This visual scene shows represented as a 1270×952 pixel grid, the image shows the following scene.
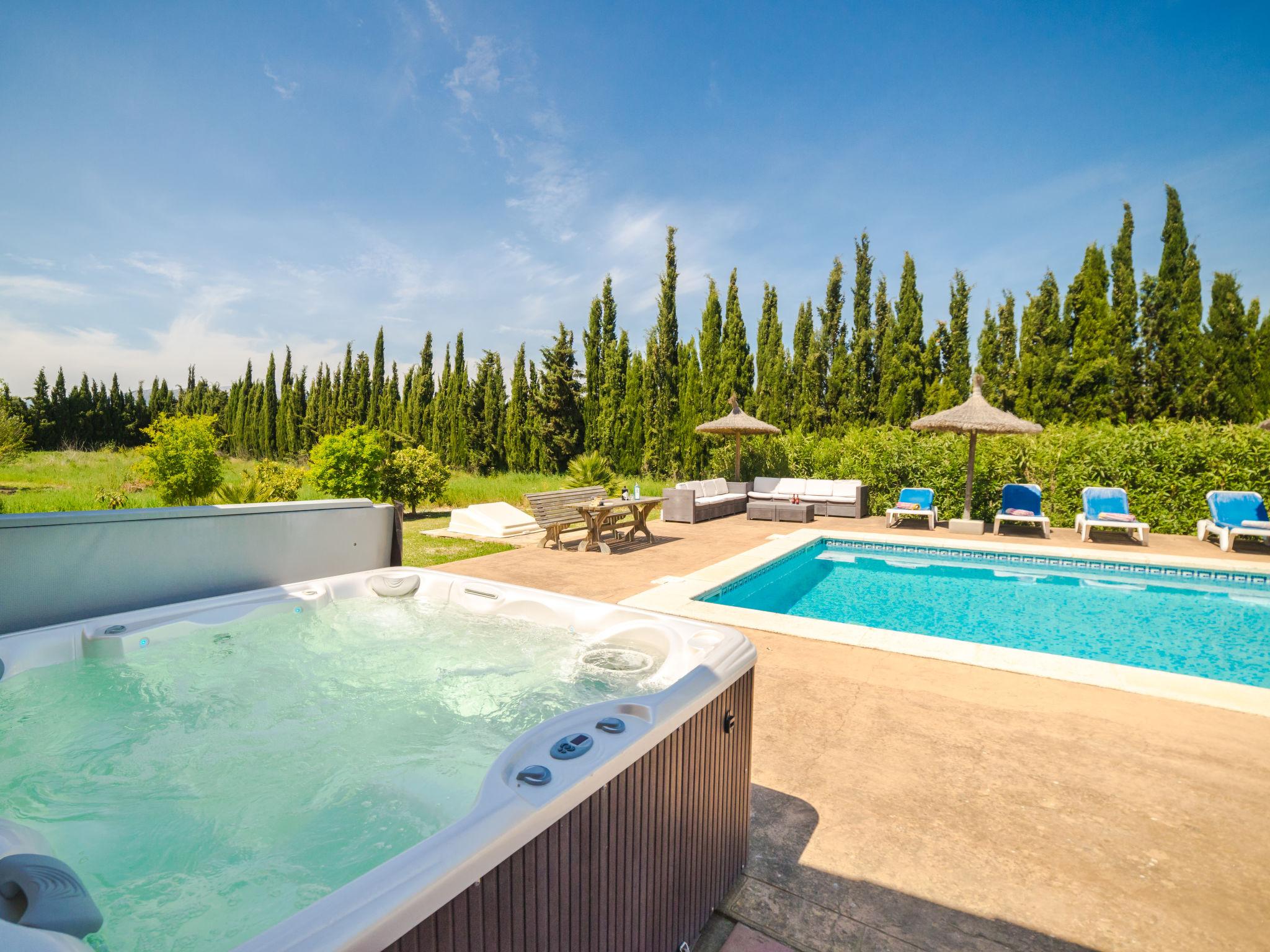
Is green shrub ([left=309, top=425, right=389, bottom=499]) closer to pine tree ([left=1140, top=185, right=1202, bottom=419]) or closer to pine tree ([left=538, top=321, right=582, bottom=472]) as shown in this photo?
pine tree ([left=538, top=321, right=582, bottom=472])

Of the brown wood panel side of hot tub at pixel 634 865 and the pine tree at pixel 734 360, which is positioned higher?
the pine tree at pixel 734 360

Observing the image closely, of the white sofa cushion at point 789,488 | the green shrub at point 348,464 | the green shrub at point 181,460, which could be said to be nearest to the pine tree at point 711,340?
the white sofa cushion at point 789,488

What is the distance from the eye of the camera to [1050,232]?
38.1ft

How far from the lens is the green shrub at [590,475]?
12.9m

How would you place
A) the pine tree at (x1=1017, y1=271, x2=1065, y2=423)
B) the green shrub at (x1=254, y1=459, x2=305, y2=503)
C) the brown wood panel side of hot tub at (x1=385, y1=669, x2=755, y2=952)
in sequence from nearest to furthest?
the brown wood panel side of hot tub at (x1=385, y1=669, x2=755, y2=952) < the green shrub at (x1=254, y1=459, x2=305, y2=503) < the pine tree at (x1=1017, y1=271, x2=1065, y2=423)

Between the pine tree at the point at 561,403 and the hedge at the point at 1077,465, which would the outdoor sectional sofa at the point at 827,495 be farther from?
the pine tree at the point at 561,403

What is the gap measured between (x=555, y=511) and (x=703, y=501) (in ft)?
13.5

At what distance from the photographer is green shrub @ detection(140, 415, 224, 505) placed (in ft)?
27.6

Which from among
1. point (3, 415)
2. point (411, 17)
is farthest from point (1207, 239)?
point (3, 415)

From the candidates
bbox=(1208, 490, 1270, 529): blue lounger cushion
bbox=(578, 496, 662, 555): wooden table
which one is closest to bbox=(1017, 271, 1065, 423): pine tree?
bbox=(1208, 490, 1270, 529): blue lounger cushion

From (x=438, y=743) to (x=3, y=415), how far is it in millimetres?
13167

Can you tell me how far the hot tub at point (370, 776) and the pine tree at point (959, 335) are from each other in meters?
15.9

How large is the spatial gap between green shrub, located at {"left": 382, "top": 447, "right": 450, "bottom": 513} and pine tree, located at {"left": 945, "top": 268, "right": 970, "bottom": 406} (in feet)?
43.5

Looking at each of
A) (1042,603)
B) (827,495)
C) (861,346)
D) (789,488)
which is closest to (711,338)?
(861,346)
